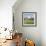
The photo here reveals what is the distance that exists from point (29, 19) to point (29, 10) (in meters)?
0.43

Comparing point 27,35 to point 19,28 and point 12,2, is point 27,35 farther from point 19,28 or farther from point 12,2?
point 12,2

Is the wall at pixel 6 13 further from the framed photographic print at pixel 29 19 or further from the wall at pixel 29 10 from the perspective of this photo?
the framed photographic print at pixel 29 19

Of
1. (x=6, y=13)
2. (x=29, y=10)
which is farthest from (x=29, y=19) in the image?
(x=6, y=13)

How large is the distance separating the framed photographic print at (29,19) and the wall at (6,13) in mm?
1243

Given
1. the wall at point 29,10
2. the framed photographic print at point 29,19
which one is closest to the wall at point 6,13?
the wall at point 29,10

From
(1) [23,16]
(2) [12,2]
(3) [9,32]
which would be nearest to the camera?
(3) [9,32]

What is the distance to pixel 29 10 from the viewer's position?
5.84m

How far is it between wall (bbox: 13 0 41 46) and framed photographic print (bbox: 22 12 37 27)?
15 cm

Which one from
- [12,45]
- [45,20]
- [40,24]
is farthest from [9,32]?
[40,24]

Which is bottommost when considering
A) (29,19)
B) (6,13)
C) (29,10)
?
(29,19)

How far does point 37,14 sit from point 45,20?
0.98 m

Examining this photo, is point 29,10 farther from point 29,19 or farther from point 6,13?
point 6,13

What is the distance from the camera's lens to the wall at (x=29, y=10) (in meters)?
5.84

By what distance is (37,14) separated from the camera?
5.84m
